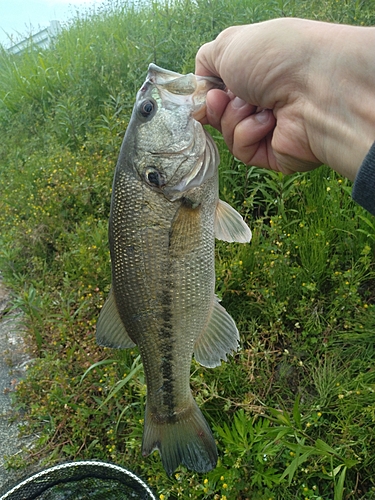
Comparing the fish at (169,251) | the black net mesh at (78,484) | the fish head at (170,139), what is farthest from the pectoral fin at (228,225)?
the black net mesh at (78,484)

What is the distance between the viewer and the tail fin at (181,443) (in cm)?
204

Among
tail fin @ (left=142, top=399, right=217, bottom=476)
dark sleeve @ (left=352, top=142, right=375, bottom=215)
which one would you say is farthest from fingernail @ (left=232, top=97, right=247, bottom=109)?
tail fin @ (left=142, top=399, right=217, bottom=476)

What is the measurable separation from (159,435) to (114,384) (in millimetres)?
986

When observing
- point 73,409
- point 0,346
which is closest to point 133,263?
point 73,409

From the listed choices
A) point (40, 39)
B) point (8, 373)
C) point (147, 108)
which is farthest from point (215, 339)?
point (40, 39)

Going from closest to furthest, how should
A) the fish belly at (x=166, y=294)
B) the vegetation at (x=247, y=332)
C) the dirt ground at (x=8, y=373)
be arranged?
the fish belly at (x=166, y=294)
the vegetation at (x=247, y=332)
the dirt ground at (x=8, y=373)

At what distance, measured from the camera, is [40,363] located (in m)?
3.35

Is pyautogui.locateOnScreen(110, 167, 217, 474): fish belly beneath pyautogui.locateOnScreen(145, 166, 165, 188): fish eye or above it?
beneath

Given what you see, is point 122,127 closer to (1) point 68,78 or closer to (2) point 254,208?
(2) point 254,208

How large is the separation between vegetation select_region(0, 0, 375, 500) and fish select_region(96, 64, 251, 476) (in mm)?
460

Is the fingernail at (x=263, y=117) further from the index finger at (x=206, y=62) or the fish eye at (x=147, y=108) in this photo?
the fish eye at (x=147, y=108)

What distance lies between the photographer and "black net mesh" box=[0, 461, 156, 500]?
2.69 metres

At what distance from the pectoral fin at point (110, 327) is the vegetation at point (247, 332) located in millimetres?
799

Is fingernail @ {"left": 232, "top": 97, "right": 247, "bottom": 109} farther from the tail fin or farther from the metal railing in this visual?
the metal railing
